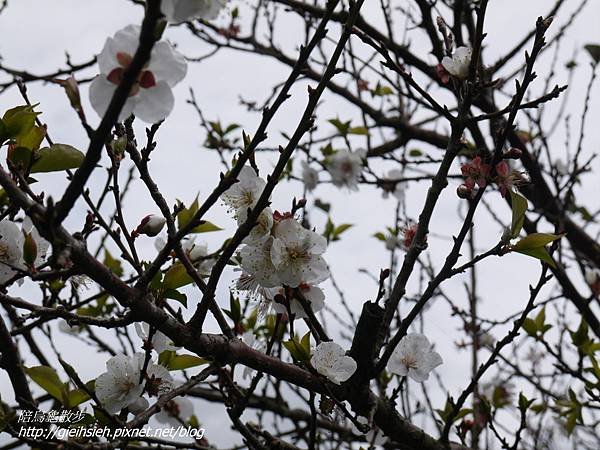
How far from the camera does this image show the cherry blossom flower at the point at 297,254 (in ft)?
3.63

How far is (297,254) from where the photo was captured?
3.79ft

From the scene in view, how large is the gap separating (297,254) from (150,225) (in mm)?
293

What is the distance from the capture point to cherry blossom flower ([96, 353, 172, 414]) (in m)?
1.27

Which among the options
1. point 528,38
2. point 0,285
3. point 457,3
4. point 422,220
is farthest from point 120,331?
point 528,38

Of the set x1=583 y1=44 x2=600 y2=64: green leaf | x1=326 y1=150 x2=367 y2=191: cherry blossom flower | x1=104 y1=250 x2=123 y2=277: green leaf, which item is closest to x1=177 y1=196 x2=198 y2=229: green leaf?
x1=104 y1=250 x2=123 y2=277: green leaf

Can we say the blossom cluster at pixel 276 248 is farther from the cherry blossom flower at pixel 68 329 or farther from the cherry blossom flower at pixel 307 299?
the cherry blossom flower at pixel 68 329

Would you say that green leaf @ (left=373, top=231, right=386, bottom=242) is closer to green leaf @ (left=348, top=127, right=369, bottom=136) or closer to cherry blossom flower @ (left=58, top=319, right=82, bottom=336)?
green leaf @ (left=348, top=127, right=369, bottom=136)

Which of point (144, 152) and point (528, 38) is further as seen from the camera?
point (528, 38)

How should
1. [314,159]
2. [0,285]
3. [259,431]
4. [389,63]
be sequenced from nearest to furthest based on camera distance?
1. [0,285]
2. [389,63]
3. [259,431]
4. [314,159]

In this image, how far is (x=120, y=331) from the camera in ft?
7.54

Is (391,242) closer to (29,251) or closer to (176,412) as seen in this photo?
(176,412)

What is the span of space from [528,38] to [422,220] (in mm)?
1957

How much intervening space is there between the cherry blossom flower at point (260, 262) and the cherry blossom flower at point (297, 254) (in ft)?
0.06

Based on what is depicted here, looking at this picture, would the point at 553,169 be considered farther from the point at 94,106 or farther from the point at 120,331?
the point at 94,106
